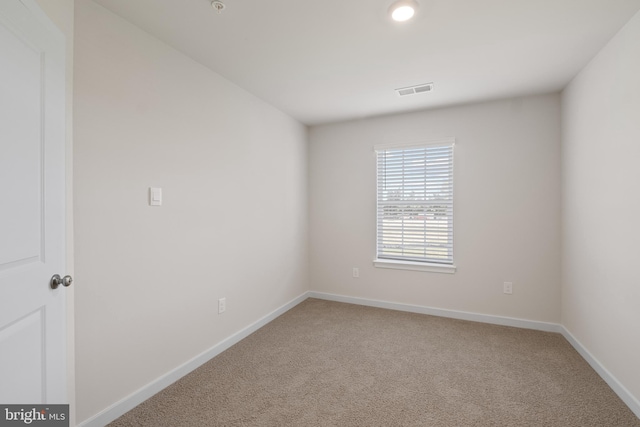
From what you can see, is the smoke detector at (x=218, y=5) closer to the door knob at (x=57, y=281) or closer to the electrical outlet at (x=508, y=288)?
the door knob at (x=57, y=281)

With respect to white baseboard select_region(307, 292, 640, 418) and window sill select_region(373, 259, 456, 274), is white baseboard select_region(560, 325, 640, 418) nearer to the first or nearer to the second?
white baseboard select_region(307, 292, 640, 418)

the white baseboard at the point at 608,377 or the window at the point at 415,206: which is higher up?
the window at the point at 415,206

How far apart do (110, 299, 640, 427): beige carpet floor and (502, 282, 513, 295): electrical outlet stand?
0.38m

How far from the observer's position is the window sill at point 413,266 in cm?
338

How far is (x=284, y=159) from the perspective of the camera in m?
3.58

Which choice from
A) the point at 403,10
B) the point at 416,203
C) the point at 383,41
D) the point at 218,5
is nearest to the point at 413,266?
the point at 416,203

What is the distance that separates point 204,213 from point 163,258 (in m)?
0.49

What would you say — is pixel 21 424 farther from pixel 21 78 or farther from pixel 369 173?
pixel 369 173

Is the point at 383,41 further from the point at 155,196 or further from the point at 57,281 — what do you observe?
the point at 57,281

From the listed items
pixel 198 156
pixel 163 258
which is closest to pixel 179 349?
pixel 163 258

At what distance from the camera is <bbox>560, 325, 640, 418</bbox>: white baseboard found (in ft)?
5.89

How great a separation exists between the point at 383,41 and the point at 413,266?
2.49 meters

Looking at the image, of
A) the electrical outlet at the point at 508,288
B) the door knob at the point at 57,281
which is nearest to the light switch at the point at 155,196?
the door knob at the point at 57,281

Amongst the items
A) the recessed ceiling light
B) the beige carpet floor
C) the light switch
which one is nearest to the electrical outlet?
the beige carpet floor
